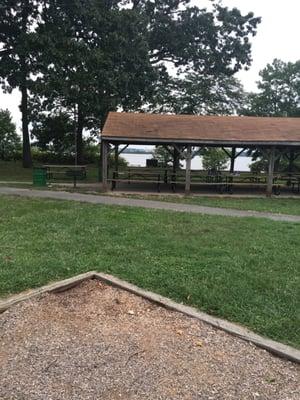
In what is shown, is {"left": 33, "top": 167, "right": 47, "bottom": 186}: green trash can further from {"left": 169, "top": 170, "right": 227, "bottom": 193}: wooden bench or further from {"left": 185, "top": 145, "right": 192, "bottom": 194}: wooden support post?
{"left": 185, "top": 145, "right": 192, "bottom": 194}: wooden support post

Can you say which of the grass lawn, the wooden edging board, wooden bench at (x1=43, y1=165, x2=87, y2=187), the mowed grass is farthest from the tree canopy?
the wooden edging board

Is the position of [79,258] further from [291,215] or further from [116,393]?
[291,215]

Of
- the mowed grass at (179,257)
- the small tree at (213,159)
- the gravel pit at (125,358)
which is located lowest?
the gravel pit at (125,358)

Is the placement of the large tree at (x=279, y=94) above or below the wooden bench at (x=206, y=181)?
above

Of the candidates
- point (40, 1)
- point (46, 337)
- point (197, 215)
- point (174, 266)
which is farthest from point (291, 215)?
point (40, 1)

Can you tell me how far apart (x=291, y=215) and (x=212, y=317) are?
773 cm

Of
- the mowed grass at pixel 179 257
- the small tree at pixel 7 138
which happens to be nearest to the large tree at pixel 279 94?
the small tree at pixel 7 138

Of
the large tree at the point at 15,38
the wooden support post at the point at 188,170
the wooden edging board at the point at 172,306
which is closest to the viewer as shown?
the wooden edging board at the point at 172,306

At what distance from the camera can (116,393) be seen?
280cm

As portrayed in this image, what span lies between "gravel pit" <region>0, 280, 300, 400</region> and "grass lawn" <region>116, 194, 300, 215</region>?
28.1 ft

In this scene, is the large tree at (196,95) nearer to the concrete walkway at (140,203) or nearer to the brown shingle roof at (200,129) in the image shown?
the brown shingle roof at (200,129)

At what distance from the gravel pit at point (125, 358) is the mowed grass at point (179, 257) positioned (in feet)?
1.66

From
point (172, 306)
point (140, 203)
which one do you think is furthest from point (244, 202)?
point (172, 306)

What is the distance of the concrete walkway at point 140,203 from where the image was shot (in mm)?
10820
